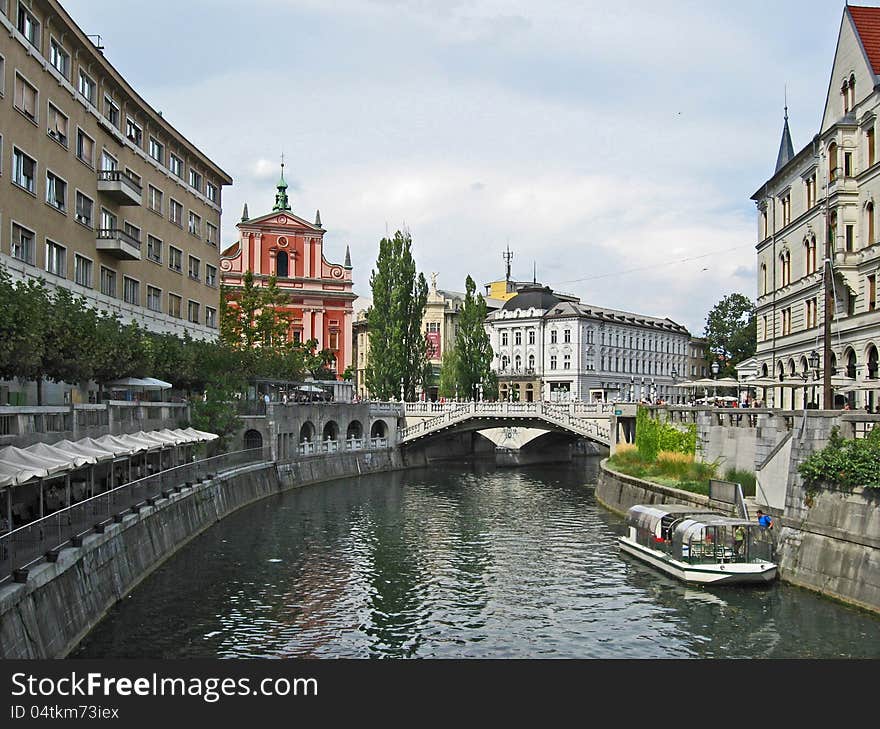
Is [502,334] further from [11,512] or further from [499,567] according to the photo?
[11,512]

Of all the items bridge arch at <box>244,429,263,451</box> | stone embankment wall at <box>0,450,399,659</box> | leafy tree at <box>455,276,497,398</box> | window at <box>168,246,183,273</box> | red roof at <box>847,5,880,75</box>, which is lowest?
stone embankment wall at <box>0,450,399,659</box>

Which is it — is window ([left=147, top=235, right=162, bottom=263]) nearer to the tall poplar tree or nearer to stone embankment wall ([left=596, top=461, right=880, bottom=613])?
the tall poplar tree

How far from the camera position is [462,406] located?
292ft

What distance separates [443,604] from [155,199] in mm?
39644

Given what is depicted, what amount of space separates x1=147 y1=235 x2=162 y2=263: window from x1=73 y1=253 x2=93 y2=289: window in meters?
9.15

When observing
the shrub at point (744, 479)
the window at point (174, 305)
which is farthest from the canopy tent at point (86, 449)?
the window at point (174, 305)

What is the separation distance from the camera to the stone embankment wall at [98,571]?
22.3m

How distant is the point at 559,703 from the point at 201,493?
105ft

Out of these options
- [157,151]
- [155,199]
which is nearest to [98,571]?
[155,199]

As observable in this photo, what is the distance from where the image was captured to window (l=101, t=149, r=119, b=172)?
176 feet

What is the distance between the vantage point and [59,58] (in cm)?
4744

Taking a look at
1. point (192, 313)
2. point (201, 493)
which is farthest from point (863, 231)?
point (192, 313)

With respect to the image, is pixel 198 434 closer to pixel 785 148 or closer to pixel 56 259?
pixel 56 259

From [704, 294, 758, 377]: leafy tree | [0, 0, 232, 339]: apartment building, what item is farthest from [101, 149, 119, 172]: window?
[704, 294, 758, 377]: leafy tree
